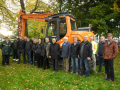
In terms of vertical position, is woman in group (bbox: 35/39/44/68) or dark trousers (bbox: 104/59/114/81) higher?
woman in group (bbox: 35/39/44/68)

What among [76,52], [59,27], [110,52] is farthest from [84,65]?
[59,27]

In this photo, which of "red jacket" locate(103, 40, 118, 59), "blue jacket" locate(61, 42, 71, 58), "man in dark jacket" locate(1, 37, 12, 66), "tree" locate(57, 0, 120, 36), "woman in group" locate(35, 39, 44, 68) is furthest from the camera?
"tree" locate(57, 0, 120, 36)

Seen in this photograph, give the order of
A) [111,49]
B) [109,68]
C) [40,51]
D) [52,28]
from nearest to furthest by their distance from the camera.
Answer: [111,49], [109,68], [52,28], [40,51]

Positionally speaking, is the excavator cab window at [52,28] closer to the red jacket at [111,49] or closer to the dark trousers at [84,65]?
the dark trousers at [84,65]

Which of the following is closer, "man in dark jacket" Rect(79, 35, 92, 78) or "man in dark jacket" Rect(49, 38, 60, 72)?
"man in dark jacket" Rect(79, 35, 92, 78)

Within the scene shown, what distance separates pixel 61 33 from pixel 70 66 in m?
2.00

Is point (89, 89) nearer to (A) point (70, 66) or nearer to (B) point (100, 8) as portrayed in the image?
(A) point (70, 66)

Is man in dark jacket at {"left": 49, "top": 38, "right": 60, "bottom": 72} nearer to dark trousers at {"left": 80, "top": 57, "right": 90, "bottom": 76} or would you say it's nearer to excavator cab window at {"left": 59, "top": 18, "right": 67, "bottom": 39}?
excavator cab window at {"left": 59, "top": 18, "right": 67, "bottom": 39}

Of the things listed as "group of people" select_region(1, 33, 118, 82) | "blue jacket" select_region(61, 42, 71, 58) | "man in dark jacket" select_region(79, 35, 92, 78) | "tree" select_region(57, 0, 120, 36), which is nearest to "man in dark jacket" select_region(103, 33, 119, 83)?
"group of people" select_region(1, 33, 118, 82)

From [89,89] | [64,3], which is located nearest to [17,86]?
[89,89]

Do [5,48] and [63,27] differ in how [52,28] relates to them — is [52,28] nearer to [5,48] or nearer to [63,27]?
[63,27]

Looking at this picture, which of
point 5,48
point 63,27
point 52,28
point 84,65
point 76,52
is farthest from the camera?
point 5,48

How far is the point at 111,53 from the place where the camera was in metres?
4.56

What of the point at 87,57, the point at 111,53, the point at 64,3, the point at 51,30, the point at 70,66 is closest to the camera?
the point at 111,53
